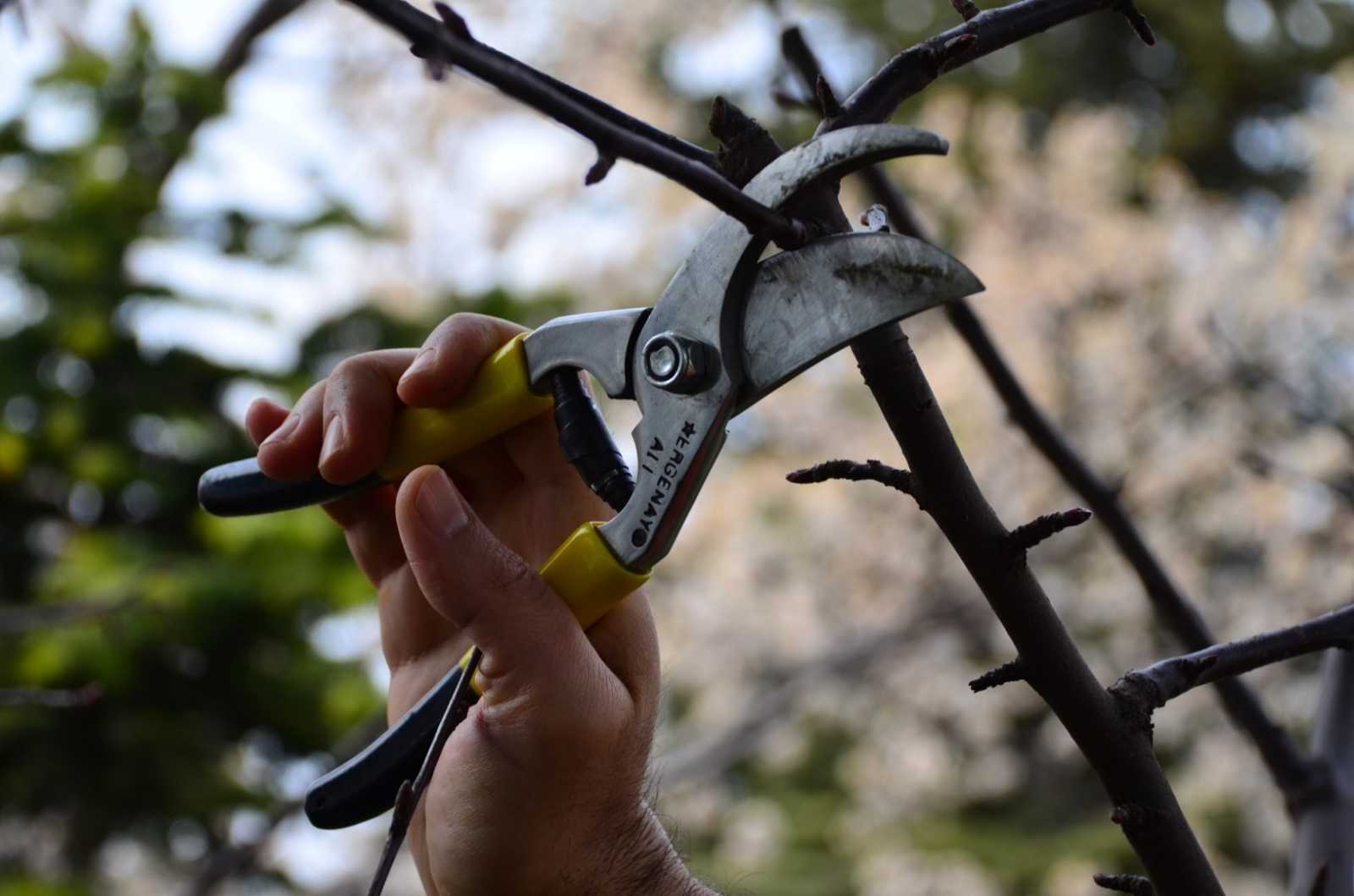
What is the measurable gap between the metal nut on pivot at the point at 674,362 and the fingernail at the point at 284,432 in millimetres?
367

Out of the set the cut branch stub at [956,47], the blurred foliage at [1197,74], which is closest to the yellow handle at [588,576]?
the cut branch stub at [956,47]

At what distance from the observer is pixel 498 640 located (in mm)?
869

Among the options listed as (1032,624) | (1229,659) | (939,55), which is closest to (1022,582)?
(1032,624)

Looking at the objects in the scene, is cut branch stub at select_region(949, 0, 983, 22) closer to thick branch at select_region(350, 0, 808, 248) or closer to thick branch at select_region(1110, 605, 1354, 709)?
thick branch at select_region(350, 0, 808, 248)

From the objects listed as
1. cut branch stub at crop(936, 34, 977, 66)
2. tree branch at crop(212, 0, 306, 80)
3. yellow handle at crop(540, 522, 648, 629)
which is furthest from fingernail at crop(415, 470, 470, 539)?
tree branch at crop(212, 0, 306, 80)

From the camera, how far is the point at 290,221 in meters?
3.60

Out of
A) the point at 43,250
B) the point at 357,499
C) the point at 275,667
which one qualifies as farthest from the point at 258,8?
the point at 357,499

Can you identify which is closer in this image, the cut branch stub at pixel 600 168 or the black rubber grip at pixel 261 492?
the cut branch stub at pixel 600 168

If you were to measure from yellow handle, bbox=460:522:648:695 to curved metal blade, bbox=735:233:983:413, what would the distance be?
0.16m

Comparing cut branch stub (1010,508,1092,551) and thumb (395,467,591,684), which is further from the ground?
thumb (395,467,591,684)

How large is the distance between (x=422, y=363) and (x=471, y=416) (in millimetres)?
66

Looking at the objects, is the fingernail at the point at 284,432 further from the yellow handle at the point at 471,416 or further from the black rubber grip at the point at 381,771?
the black rubber grip at the point at 381,771

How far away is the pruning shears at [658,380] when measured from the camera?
0.70 meters

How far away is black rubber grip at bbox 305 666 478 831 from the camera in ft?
3.13
